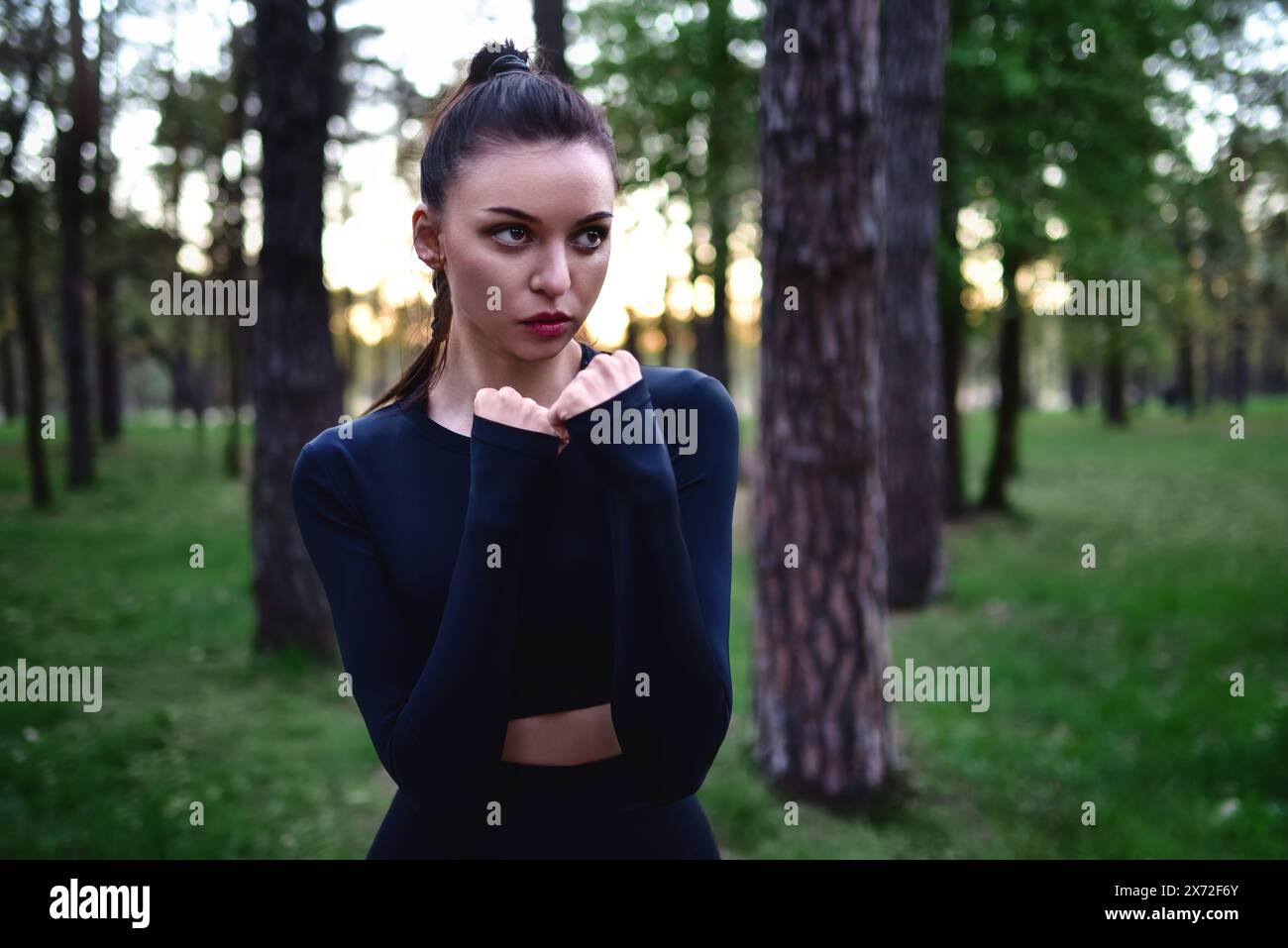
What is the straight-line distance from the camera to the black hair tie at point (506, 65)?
6.32 ft

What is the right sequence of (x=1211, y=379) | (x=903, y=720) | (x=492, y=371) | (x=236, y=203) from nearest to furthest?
1. (x=492, y=371)
2. (x=903, y=720)
3. (x=236, y=203)
4. (x=1211, y=379)

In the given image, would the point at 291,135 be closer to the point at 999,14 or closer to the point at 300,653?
the point at 300,653

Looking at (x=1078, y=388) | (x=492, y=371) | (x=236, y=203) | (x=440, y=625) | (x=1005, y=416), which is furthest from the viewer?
(x=1078, y=388)

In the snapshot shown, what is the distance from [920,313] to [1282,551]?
674 cm

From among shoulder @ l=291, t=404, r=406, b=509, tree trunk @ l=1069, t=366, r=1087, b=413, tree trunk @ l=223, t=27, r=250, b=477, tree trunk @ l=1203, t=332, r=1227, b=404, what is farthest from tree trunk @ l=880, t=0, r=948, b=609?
tree trunk @ l=1069, t=366, r=1087, b=413

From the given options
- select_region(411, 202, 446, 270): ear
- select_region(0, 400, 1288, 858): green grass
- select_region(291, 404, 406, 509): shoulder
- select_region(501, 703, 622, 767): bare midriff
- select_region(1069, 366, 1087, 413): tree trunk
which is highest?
select_region(1069, 366, 1087, 413): tree trunk

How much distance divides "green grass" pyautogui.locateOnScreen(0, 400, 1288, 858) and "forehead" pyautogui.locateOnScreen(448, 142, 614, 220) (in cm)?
447

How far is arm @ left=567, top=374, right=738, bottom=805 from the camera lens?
164 centimetres

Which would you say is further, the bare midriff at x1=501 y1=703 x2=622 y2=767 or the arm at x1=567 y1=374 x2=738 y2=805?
the bare midriff at x1=501 y1=703 x2=622 y2=767

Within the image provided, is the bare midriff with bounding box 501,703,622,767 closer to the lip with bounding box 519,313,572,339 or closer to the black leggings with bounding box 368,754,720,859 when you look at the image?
the black leggings with bounding box 368,754,720,859

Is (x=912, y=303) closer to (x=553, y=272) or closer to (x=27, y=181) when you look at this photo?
(x=553, y=272)

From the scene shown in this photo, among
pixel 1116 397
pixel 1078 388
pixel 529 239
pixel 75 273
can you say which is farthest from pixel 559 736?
pixel 1078 388

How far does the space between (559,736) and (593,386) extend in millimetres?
715

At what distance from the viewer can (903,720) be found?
7344 millimetres
